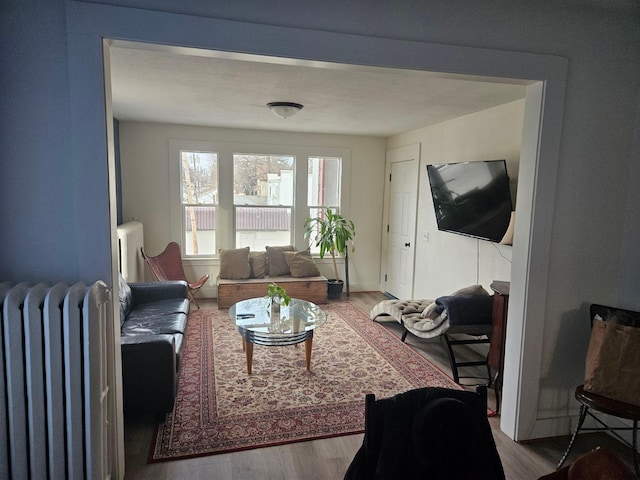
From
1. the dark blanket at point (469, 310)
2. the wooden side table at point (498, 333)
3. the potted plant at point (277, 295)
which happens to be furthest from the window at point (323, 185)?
the wooden side table at point (498, 333)

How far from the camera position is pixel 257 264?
18.3ft

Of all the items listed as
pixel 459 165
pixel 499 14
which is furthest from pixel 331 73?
pixel 459 165

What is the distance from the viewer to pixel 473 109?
388 centimetres

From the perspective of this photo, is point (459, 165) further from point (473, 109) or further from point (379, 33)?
point (379, 33)

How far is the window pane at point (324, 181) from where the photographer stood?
598 cm

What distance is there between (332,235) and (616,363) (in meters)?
3.89

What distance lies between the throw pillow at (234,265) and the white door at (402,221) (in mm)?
2083

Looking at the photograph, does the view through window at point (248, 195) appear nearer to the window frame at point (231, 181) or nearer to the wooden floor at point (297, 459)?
the window frame at point (231, 181)

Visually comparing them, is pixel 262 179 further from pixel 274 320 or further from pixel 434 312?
A: pixel 434 312

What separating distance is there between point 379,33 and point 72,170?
5.06 ft

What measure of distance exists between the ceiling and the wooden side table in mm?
1442

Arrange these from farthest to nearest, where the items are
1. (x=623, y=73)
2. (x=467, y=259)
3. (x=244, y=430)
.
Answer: (x=467, y=259), (x=244, y=430), (x=623, y=73)

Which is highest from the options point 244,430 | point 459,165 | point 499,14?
point 499,14

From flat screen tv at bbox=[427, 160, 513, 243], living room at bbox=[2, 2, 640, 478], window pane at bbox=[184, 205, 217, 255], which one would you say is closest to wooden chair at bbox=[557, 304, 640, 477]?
living room at bbox=[2, 2, 640, 478]
